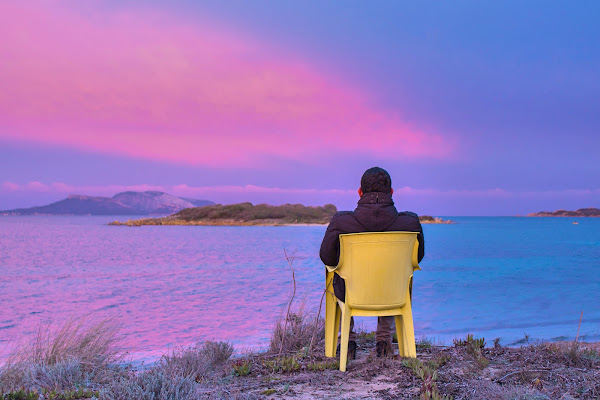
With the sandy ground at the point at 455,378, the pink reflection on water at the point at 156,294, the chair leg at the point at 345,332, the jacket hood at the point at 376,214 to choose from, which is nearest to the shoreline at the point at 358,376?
the sandy ground at the point at 455,378

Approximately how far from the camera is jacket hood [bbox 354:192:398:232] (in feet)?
12.4

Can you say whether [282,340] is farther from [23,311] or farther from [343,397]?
[23,311]

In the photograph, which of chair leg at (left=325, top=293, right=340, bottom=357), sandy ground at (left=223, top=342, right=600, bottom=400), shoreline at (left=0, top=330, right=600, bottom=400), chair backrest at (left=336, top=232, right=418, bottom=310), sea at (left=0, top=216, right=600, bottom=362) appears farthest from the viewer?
sea at (left=0, top=216, right=600, bottom=362)

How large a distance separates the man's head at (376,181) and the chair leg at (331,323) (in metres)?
0.98

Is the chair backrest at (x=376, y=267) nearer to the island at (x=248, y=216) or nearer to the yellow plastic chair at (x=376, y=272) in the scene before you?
the yellow plastic chair at (x=376, y=272)

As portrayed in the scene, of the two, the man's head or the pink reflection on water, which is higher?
the man's head

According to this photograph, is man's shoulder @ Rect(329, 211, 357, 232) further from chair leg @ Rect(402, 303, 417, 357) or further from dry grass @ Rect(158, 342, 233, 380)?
dry grass @ Rect(158, 342, 233, 380)

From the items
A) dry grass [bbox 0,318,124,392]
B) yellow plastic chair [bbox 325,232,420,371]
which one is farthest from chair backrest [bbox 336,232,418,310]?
dry grass [bbox 0,318,124,392]

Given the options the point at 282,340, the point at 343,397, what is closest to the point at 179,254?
the point at 282,340

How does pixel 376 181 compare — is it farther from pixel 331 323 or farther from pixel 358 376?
pixel 358 376

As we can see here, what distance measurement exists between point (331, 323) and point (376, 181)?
4.30 feet

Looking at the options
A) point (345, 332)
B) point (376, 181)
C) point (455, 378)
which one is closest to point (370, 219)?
point (376, 181)

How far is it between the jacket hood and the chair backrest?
0.13m

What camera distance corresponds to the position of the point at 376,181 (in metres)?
3.89
